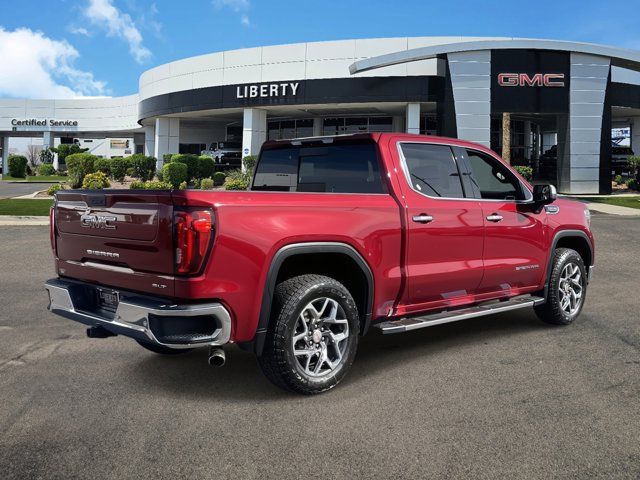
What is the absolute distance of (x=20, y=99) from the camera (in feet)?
232

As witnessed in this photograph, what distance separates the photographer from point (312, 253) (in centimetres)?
423

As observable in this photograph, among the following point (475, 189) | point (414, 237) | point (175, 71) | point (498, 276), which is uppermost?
point (175, 71)

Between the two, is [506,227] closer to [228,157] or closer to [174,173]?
[174,173]

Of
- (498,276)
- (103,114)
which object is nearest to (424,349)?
(498,276)

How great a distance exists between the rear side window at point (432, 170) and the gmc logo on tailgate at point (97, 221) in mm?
2372

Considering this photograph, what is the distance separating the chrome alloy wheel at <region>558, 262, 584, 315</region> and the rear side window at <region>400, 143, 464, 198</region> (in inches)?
73.4

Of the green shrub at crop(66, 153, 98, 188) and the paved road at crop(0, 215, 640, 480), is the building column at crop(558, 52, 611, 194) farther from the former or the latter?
the paved road at crop(0, 215, 640, 480)

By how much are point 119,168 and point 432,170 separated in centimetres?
3182

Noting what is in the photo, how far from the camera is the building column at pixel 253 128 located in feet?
125

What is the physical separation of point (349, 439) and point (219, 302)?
1135mm

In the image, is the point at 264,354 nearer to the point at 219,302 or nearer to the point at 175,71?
the point at 219,302

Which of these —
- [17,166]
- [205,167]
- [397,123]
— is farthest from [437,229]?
[17,166]

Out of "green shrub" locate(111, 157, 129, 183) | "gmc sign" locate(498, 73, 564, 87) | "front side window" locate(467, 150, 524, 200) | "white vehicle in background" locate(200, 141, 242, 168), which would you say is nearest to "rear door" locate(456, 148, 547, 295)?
"front side window" locate(467, 150, 524, 200)

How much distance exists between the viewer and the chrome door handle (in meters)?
4.73
